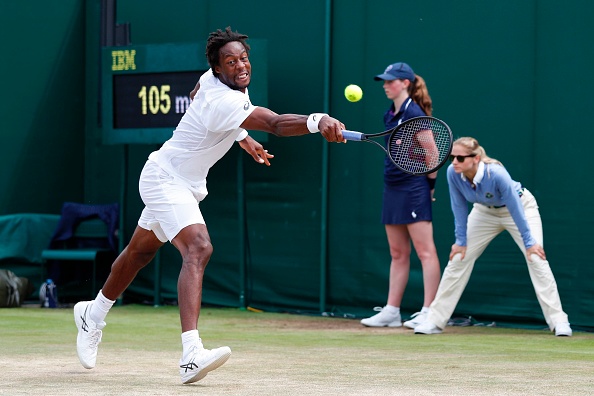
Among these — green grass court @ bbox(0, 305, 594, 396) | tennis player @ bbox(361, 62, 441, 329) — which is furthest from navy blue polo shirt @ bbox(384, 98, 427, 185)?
green grass court @ bbox(0, 305, 594, 396)

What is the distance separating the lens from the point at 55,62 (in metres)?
10.4

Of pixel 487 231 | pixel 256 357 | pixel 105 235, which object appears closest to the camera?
pixel 256 357

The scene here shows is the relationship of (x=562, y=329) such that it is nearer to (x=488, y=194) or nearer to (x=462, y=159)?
(x=488, y=194)

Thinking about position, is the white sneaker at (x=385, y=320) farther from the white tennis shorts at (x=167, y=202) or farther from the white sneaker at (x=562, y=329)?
the white tennis shorts at (x=167, y=202)

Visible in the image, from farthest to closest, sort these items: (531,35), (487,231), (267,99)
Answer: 1. (267,99)
2. (531,35)
3. (487,231)

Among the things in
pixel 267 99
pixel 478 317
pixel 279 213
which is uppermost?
pixel 267 99

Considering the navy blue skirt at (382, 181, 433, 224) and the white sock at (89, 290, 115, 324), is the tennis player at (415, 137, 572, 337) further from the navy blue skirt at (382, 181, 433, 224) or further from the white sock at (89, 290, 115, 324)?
the white sock at (89, 290, 115, 324)

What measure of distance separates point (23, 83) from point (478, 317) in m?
4.69

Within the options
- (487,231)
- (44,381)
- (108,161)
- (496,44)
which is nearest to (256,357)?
(44,381)

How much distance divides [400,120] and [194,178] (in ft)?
8.97

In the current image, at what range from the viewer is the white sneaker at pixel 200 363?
4.54 meters

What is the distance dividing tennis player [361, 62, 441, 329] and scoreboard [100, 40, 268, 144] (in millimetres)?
1475

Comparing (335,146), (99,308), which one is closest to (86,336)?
(99,308)

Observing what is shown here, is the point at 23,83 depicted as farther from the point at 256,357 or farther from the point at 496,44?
the point at 256,357
